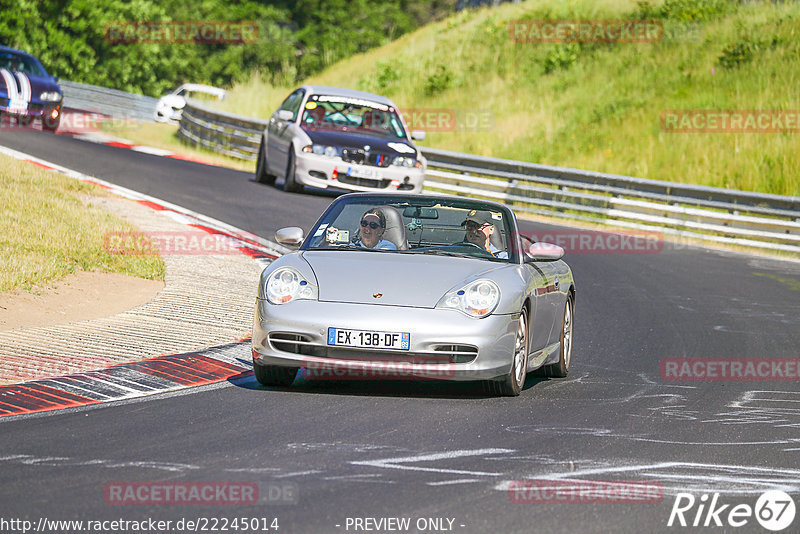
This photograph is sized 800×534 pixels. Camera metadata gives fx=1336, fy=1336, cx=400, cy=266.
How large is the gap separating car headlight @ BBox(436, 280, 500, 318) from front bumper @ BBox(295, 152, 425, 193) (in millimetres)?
12570

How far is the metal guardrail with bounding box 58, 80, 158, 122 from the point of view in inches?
1770

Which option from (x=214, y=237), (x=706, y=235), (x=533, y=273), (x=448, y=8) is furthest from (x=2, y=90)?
(x=448, y=8)

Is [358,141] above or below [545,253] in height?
below

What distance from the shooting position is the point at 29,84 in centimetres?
2623

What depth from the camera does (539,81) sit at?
37.4 m

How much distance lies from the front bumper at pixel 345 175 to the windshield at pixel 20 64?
27.1 ft

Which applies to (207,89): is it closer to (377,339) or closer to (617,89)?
(617,89)

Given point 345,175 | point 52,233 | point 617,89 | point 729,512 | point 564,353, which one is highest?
point 617,89

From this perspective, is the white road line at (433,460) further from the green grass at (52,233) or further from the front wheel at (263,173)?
the front wheel at (263,173)

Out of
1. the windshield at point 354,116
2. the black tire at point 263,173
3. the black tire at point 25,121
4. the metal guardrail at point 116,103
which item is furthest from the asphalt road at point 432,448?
the metal guardrail at point 116,103

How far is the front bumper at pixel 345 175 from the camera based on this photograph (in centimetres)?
2108

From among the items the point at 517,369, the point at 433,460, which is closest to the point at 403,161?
the point at 517,369

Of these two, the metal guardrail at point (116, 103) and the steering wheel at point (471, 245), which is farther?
the metal guardrail at point (116, 103)

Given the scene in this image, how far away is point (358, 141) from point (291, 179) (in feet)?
→ 4.21
